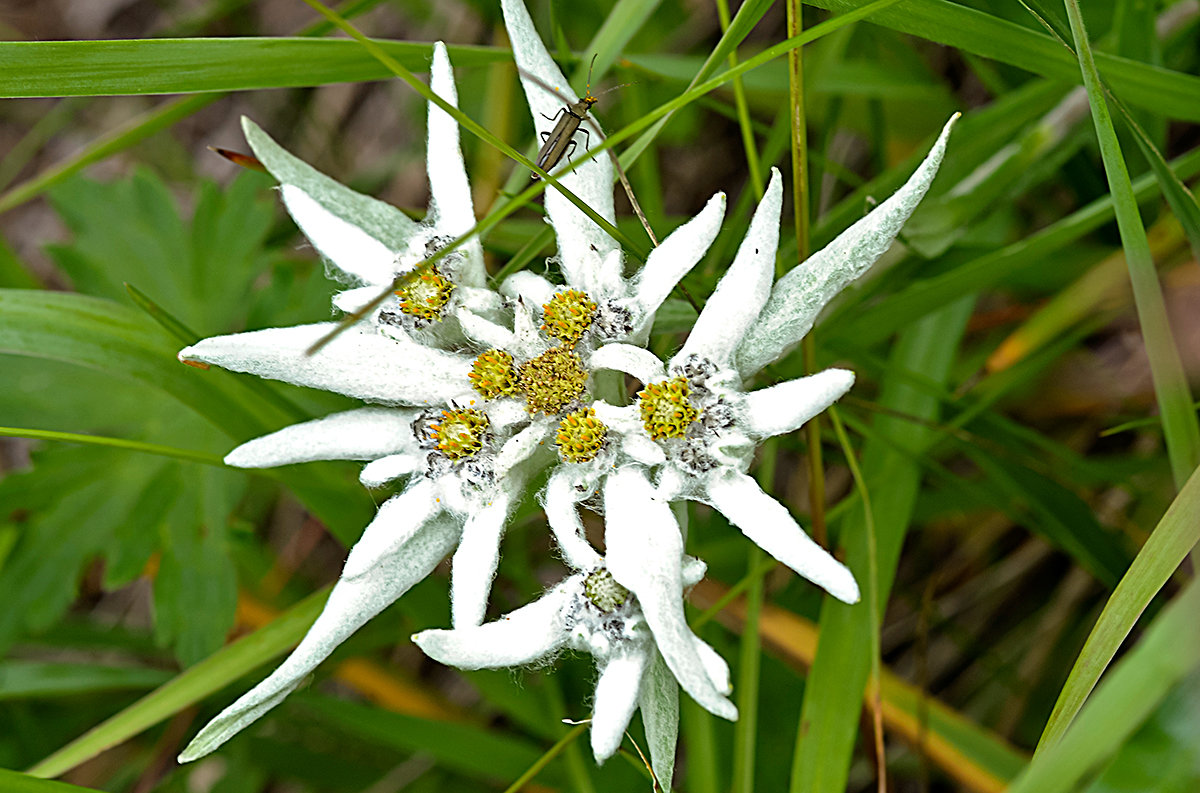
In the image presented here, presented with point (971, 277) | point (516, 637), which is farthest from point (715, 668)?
point (971, 277)

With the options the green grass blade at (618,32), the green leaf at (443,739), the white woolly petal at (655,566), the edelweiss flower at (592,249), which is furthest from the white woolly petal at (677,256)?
the green leaf at (443,739)

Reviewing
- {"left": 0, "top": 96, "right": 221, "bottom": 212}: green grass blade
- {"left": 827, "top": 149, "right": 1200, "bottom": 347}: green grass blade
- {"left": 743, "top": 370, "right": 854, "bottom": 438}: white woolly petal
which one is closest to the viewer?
{"left": 743, "top": 370, "right": 854, "bottom": 438}: white woolly petal

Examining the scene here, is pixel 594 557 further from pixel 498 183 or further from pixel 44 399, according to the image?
pixel 498 183

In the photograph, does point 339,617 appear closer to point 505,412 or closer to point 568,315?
point 505,412

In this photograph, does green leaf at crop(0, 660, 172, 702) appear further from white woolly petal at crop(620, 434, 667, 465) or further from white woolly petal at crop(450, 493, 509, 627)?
white woolly petal at crop(620, 434, 667, 465)

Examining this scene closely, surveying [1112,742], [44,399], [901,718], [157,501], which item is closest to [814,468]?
[901,718]

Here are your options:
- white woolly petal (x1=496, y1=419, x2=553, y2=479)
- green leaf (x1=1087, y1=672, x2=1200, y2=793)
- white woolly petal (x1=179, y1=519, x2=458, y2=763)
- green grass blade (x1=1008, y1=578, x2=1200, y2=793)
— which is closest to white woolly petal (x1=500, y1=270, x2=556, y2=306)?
white woolly petal (x1=496, y1=419, x2=553, y2=479)

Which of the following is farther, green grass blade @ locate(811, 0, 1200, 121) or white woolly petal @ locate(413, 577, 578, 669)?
green grass blade @ locate(811, 0, 1200, 121)
